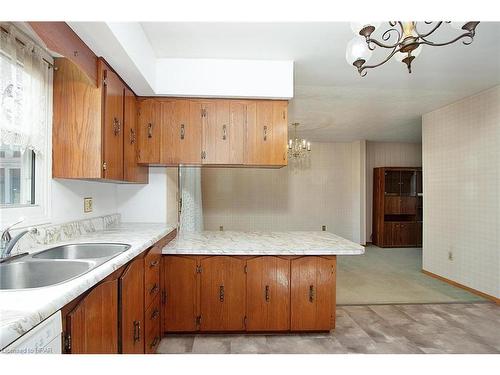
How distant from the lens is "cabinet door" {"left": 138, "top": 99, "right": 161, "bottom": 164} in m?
2.77

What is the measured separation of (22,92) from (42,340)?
140 cm

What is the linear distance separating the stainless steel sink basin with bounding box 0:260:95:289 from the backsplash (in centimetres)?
15

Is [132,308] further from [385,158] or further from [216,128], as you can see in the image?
[385,158]

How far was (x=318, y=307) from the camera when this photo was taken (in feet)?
8.13

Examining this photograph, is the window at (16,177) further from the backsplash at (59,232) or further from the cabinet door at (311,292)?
the cabinet door at (311,292)

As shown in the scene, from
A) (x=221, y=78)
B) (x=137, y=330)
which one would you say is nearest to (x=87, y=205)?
(x=137, y=330)

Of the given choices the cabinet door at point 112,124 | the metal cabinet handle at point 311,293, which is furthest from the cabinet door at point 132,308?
the metal cabinet handle at point 311,293

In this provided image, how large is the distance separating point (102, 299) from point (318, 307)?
69.6 inches

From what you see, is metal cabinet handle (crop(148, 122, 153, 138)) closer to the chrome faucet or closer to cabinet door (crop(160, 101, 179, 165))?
cabinet door (crop(160, 101, 179, 165))

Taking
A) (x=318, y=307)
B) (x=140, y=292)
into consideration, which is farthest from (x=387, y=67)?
(x=140, y=292)

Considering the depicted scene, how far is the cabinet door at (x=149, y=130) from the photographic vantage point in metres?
2.77
